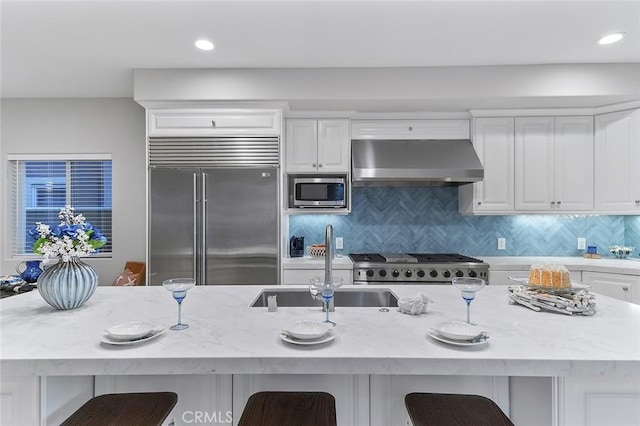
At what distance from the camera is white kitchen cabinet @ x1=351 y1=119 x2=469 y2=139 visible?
3324 millimetres

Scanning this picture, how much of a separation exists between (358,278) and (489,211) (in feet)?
5.07

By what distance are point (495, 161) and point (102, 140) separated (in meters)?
4.37


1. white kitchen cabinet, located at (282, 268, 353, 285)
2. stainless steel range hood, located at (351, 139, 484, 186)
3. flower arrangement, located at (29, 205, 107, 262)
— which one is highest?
stainless steel range hood, located at (351, 139, 484, 186)

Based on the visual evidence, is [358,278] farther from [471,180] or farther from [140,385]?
[140,385]

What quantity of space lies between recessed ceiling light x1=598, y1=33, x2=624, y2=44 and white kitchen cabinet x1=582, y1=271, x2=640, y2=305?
77.4 inches

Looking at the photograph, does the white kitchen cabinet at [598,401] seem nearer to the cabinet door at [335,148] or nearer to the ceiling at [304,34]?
the ceiling at [304,34]

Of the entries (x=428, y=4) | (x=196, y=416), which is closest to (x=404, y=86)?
(x=428, y=4)

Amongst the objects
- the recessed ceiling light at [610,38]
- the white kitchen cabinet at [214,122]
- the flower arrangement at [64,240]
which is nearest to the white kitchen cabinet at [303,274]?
the white kitchen cabinet at [214,122]

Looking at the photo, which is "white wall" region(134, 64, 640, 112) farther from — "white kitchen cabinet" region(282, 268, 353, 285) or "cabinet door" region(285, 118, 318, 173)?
"white kitchen cabinet" region(282, 268, 353, 285)

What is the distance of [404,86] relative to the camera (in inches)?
115

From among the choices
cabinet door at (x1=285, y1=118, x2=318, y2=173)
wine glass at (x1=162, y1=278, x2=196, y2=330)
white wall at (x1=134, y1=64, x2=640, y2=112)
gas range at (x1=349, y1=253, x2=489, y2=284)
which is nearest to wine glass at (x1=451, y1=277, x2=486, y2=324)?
wine glass at (x1=162, y1=278, x2=196, y2=330)

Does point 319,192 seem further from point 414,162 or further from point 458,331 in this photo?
point 458,331

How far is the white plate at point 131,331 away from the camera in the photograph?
114 cm

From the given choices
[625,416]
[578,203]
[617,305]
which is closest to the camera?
[625,416]
